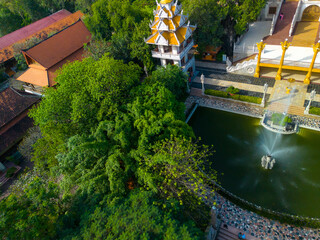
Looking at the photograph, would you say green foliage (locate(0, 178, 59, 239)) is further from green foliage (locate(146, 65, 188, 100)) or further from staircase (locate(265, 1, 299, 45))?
staircase (locate(265, 1, 299, 45))

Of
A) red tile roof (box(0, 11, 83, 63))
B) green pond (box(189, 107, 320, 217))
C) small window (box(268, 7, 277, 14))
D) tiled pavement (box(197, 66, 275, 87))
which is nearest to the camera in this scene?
green pond (box(189, 107, 320, 217))

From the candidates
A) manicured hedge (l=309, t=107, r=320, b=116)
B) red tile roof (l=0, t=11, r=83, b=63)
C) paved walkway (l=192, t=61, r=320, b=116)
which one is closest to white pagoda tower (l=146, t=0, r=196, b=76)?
paved walkway (l=192, t=61, r=320, b=116)

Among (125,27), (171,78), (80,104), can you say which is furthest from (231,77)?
(80,104)

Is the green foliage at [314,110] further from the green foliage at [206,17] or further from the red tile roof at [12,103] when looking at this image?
the red tile roof at [12,103]

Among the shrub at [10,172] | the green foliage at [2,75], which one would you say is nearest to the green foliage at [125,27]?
the shrub at [10,172]

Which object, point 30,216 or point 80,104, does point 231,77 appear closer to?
point 80,104

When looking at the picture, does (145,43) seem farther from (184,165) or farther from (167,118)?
(184,165)
